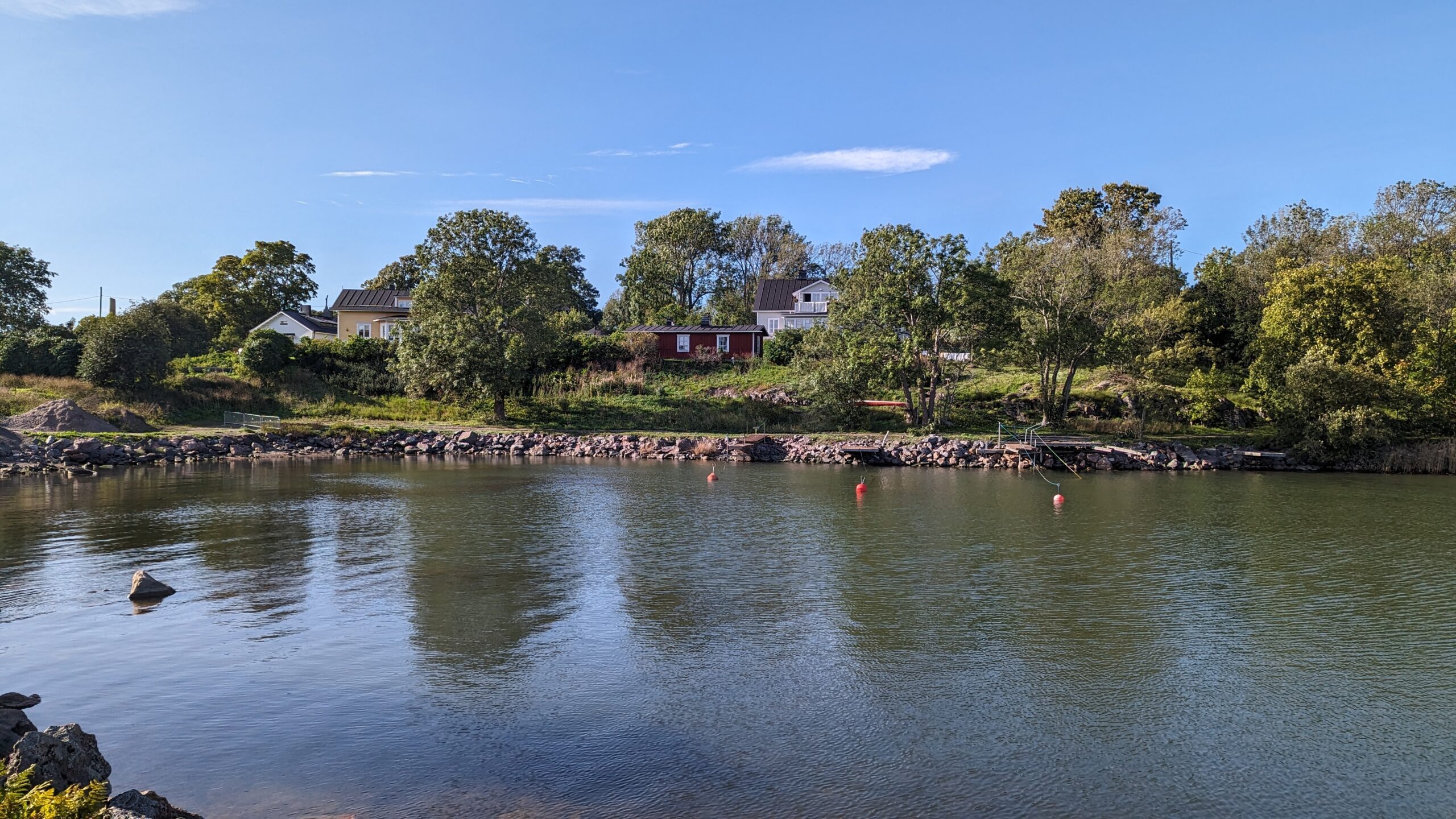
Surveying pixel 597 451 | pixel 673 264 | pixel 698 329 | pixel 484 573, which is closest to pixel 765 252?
pixel 673 264

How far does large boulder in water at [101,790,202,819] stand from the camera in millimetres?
6402

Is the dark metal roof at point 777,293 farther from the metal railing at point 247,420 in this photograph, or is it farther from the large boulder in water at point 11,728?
the large boulder in water at point 11,728

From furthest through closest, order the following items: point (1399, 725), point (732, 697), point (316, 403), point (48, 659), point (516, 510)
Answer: point (316, 403) → point (516, 510) → point (48, 659) → point (732, 697) → point (1399, 725)

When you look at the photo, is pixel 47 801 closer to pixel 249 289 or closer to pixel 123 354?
pixel 123 354

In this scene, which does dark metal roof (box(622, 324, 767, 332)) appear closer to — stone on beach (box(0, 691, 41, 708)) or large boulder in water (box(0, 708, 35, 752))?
stone on beach (box(0, 691, 41, 708))

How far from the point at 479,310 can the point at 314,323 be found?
1550 inches

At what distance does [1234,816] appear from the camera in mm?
8375

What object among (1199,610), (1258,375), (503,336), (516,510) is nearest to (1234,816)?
(1199,610)

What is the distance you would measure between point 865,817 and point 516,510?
20.0 metres

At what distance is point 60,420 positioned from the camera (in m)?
43.7

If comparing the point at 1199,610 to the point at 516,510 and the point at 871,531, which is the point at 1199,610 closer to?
the point at 871,531

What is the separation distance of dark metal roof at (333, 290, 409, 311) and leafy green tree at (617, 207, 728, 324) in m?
22.2

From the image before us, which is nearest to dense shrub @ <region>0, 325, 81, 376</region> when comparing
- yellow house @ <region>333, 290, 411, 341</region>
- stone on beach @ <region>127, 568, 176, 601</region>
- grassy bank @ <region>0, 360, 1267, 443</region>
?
grassy bank @ <region>0, 360, 1267, 443</region>

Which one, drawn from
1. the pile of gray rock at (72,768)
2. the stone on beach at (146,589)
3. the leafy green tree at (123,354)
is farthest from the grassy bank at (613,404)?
the pile of gray rock at (72,768)
